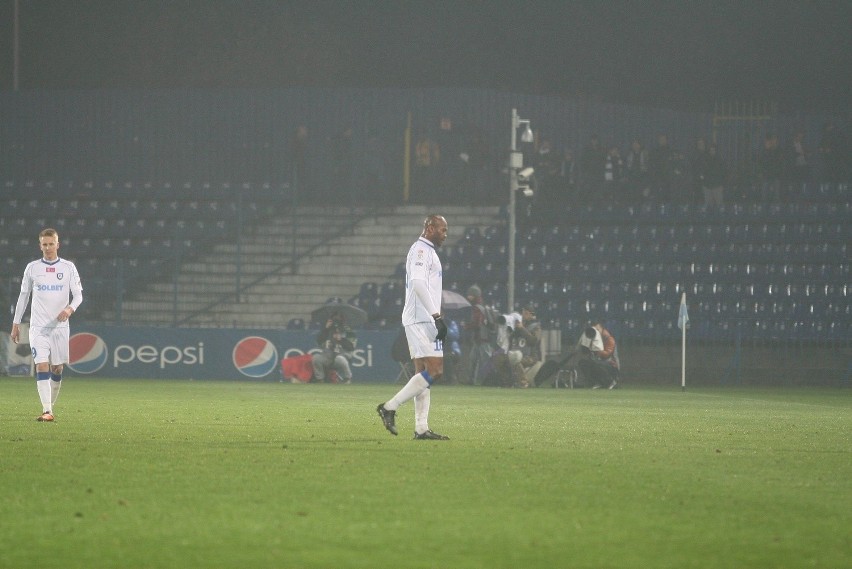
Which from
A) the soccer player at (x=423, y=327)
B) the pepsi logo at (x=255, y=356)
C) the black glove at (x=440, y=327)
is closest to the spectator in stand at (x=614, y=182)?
the pepsi logo at (x=255, y=356)

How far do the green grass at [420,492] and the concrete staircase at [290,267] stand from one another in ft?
58.3

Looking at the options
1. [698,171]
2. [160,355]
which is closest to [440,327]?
[160,355]

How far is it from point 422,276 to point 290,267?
23490 mm

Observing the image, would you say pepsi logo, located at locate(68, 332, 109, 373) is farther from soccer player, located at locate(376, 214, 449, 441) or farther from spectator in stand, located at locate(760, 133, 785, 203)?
soccer player, located at locate(376, 214, 449, 441)

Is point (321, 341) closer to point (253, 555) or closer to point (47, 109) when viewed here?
point (47, 109)

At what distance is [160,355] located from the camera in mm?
30688

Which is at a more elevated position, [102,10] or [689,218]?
[102,10]

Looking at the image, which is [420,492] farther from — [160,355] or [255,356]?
[160,355]

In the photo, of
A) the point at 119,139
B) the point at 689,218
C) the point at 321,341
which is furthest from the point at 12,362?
the point at 689,218

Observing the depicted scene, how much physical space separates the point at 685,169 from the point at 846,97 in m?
6.17

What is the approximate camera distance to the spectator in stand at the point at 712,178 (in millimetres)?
36500

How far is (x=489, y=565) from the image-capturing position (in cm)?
636

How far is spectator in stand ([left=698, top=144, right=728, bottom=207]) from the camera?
36.5 m

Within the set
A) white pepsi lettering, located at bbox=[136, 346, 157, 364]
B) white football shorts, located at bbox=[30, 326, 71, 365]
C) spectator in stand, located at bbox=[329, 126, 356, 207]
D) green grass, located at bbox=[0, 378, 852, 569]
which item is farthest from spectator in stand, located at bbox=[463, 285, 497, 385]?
white football shorts, located at bbox=[30, 326, 71, 365]
